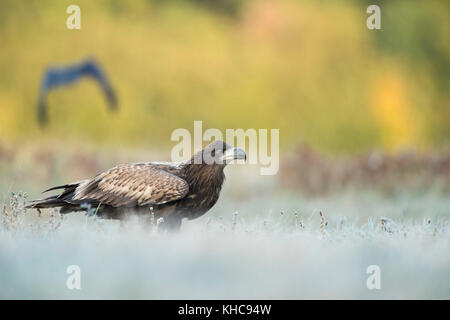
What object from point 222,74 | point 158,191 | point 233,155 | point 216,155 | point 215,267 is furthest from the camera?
point 222,74

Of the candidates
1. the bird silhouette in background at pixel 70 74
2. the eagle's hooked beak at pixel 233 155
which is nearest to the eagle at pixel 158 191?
the eagle's hooked beak at pixel 233 155

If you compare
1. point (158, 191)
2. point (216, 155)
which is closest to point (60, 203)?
point (158, 191)

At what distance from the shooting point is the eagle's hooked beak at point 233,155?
5.16 m

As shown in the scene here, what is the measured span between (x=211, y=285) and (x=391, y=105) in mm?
13484

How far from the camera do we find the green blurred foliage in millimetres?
15344

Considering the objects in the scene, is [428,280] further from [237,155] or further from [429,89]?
[429,89]

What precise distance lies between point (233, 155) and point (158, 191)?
2.19ft

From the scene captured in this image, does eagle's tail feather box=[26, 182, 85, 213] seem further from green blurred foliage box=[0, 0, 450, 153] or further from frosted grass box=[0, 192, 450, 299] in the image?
green blurred foliage box=[0, 0, 450, 153]

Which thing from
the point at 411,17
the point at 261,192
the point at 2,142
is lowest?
the point at 261,192

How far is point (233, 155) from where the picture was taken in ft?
17.0

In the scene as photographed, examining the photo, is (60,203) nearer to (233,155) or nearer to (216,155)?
(216,155)

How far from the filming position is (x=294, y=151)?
40.0 feet

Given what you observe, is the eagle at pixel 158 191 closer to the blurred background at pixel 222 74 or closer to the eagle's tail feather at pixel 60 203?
the eagle's tail feather at pixel 60 203

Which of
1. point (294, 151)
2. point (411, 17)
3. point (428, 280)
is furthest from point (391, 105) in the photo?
point (428, 280)
